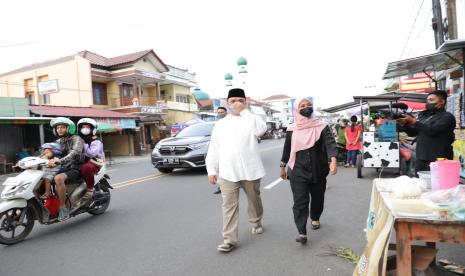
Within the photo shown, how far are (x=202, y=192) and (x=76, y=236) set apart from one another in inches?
Result: 127

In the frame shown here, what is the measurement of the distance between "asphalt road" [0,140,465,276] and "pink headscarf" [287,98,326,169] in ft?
3.63

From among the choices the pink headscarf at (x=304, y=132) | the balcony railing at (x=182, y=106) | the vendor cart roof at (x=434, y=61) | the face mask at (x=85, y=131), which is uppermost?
the balcony railing at (x=182, y=106)

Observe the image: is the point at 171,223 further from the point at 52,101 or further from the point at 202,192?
the point at 52,101

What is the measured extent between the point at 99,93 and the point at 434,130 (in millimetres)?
27900

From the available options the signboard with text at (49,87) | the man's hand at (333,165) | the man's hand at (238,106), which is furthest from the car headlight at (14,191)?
the signboard with text at (49,87)

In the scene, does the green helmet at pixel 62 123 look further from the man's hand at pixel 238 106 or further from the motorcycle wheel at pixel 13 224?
the man's hand at pixel 238 106

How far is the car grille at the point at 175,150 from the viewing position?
10.6 m

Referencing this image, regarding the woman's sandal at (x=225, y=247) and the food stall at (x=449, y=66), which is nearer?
the woman's sandal at (x=225, y=247)

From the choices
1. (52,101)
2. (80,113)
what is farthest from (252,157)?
(52,101)

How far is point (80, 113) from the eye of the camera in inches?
894

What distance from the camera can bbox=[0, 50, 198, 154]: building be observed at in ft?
87.8

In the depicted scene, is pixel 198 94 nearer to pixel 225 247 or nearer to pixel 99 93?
pixel 99 93

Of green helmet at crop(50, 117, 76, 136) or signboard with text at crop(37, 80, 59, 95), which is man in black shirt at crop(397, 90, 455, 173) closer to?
green helmet at crop(50, 117, 76, 136)

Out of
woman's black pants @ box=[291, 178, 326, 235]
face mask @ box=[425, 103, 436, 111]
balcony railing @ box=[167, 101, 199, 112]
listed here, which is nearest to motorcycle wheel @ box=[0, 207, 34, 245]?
woman's black pants @ box=[291, 178, 326, 235]
